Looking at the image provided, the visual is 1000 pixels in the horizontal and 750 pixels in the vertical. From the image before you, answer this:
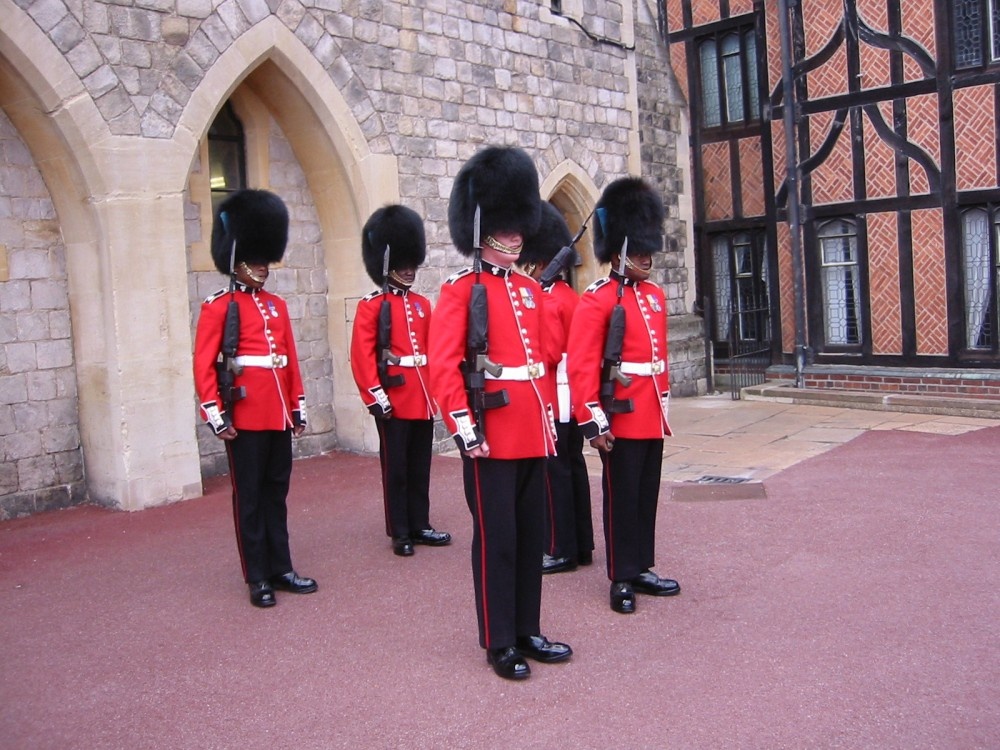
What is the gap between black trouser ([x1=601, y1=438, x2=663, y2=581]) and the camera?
4480 mm

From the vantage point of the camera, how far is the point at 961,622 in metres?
4.11

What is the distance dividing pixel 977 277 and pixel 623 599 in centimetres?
771

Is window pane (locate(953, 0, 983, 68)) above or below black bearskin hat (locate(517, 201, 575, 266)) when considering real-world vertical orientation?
above

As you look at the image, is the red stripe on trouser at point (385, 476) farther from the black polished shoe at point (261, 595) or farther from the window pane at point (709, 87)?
the window pane at point (709, 87)

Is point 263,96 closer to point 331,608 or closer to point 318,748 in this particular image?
point 331,608

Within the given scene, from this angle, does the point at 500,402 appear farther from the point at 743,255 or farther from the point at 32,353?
the point at 743,255

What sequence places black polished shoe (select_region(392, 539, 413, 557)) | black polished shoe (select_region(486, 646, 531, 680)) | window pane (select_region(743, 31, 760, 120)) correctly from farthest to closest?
window pane (select_region(743, 31, 760, 120))
black polished shoe (select_region(392, 539, 413, 557))
black polished shoe (select_region(486, 646, 531, 680))

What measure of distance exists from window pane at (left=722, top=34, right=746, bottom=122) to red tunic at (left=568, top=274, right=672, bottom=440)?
8909 mm

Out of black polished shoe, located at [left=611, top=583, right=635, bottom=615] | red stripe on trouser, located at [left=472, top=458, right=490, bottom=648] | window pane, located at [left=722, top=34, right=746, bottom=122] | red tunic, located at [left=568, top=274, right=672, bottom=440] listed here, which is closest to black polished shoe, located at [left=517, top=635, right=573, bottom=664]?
red stripe on trouser, located at [left=472, top=458, right=490, bottom=648]

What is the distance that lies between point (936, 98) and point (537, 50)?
4128 millimetres

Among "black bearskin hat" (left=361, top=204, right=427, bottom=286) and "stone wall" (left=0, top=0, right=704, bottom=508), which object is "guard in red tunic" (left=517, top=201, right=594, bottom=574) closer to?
"black bearskin hat" (left=361, top=204, right=427, bottom=286)

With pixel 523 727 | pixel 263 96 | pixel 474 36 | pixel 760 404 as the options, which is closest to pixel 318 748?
pixel 523 727

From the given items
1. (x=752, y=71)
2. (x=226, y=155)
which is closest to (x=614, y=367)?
(x=226, y=155)

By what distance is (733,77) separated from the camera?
12828 mm
